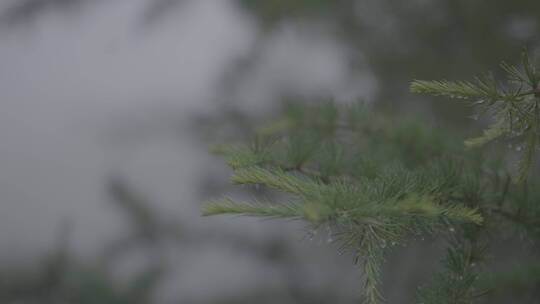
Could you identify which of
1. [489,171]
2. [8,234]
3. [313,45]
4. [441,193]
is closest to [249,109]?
[313,45]

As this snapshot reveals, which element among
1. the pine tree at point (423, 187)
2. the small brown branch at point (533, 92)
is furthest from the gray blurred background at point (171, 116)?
the small brown branch at point (533, 92)

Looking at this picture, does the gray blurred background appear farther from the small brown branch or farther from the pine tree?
the small brown branch

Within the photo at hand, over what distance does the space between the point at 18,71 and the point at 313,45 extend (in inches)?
22.3

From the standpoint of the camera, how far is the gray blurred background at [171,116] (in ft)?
2.98

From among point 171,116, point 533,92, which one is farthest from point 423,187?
point 171,116

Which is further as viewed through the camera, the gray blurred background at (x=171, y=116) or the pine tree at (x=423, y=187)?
the gray blurred background at (x=171, y=116)

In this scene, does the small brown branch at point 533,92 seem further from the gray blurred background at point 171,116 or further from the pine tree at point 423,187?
the gray blurred background at point 171,116

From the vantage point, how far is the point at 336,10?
3.09 ft

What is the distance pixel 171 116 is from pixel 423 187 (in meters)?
0.74

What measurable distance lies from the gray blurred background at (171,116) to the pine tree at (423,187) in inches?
15.5

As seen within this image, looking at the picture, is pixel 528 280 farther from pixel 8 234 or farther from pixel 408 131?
pixel 8 234

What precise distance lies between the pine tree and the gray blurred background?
39 cm

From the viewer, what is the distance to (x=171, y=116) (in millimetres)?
991

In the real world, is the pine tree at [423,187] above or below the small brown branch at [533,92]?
below
